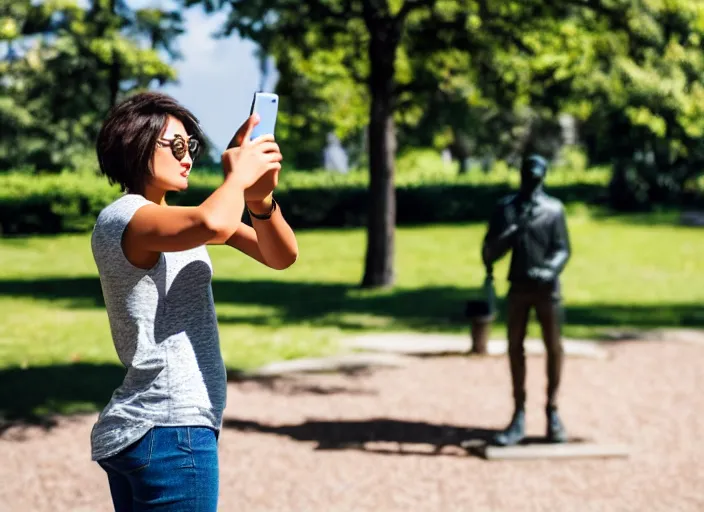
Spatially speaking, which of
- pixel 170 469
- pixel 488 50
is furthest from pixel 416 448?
pixel 488 50

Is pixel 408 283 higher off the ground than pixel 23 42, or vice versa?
pixel 23 42

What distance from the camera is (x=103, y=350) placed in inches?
462

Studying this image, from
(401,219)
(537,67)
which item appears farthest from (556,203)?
(401,219)

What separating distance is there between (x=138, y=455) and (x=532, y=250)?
4.69 metres

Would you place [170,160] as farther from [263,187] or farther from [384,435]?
[384,435]

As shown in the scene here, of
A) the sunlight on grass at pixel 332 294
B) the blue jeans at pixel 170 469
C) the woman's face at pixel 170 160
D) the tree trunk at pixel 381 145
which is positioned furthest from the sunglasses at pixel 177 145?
the tree trunk at pixel 381 145

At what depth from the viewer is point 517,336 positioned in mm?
7223

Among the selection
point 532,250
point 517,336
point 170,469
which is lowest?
point 517,336

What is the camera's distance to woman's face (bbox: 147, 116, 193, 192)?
2750 millimetres

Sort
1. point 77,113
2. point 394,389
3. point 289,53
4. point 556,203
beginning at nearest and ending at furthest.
A: point 556,203 < point 394,389 < point 289,53 < point 77,113

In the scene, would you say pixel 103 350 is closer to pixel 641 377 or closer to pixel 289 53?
pixel 641 377

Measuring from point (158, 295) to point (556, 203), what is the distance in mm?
4758

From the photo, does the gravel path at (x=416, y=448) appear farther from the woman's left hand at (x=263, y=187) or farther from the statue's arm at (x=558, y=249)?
the woman's left hand at (x=263, y=187)

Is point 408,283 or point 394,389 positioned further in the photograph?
point 408,283
